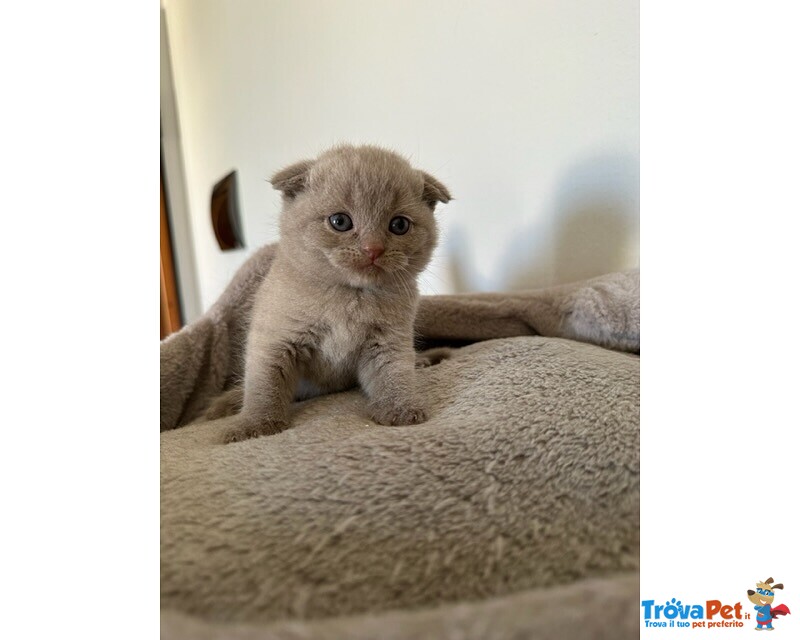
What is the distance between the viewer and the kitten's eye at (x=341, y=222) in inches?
34.7

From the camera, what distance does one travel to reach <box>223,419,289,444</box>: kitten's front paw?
0.77 meters

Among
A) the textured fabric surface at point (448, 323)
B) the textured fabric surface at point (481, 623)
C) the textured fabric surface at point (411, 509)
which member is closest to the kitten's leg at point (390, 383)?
the textured fabric surface at point (411, 509)

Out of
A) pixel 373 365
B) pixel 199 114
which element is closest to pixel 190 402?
pixel 373 365

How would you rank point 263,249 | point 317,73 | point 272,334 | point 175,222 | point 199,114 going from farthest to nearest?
point 175,222
point 199,114
point 317,73
point 263,249
point 272,334

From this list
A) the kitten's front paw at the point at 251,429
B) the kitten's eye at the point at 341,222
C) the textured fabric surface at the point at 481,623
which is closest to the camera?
the textured fabric surface at the point at 481,623

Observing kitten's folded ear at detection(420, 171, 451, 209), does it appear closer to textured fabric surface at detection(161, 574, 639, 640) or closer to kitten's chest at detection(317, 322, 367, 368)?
kitten's chest at detection(317, 322, 367, 368)

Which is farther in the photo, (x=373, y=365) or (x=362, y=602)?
(x=373, y=365)

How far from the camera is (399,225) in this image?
0.91m

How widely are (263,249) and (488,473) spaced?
933 mm

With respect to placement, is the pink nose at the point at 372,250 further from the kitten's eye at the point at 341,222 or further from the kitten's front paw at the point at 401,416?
the kitten's front paw at the point at 401,416

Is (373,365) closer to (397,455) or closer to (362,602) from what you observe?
(397,455)
